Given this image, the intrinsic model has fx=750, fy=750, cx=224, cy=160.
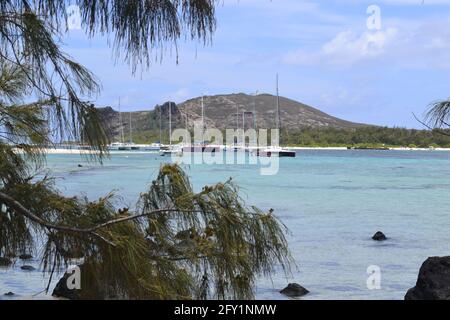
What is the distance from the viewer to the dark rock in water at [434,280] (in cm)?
690

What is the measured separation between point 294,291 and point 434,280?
10.1 ft

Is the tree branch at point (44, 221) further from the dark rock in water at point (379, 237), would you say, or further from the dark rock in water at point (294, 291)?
the dark rock in water at point (379, 237)

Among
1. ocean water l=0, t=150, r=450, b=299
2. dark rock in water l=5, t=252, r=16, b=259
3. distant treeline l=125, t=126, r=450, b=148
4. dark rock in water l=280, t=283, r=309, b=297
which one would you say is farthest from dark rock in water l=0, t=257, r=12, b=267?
distant treeline l=125, t=126, r=450, b=148

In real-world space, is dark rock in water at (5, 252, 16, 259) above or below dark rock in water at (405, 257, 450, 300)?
above

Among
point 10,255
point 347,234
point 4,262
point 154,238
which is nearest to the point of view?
point 154,238

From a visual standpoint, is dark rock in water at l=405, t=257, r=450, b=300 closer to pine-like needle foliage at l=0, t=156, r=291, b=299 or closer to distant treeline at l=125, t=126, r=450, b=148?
pine-like needle foliage at l=0, t=156, r=291, b=299

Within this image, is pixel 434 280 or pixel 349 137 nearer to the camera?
pixel 434 280

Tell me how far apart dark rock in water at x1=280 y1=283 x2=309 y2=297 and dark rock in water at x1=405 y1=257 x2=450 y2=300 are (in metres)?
2.67

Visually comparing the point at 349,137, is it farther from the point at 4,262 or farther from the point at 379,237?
the point at 4,262

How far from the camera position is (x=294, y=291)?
9.85 metres

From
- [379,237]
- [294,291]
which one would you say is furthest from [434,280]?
[379,237]

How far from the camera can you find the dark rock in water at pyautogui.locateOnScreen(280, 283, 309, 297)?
9.71 meters

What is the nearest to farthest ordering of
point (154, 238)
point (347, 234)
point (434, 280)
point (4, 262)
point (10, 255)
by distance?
point (154, 238)
point (10, 255)
point (4, 262)
point (434, 280)
point (347, 234)
